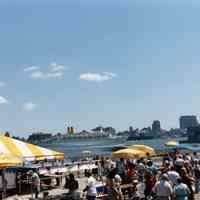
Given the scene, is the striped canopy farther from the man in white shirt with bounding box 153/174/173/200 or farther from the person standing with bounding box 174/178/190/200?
the person standing with bounding box 174/178/190/200

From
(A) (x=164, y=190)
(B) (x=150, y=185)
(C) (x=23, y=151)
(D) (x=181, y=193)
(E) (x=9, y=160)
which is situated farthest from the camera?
(C) (x=23, y=151)

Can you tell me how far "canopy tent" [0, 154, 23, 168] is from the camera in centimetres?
1440

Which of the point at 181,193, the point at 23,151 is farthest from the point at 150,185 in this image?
the point at 23,151

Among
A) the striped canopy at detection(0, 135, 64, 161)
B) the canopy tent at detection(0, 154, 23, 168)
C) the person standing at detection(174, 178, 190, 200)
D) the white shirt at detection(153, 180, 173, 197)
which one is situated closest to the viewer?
the white shirt at detection(153, 180, 173, 197)

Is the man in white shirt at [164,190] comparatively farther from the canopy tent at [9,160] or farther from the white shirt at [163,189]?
the canopy tent at [9,160]

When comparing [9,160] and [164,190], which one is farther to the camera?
[9,160]

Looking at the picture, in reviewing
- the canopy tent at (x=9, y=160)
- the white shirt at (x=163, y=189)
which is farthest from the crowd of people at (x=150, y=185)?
the canopy tent at (x=9, y=160)

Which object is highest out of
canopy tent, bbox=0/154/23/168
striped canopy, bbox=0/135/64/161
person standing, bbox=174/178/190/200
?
striped canopy, bbox=0/135/64/161

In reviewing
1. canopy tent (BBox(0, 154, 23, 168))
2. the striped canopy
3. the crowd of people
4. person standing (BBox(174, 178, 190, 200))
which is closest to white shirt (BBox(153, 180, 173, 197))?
the crowd of people

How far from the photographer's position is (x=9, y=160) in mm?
14719

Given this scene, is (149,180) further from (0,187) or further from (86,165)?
(86,165)

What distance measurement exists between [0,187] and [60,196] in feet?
11.9

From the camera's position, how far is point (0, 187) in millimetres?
19125

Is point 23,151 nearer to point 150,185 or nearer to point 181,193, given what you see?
point 150,185
